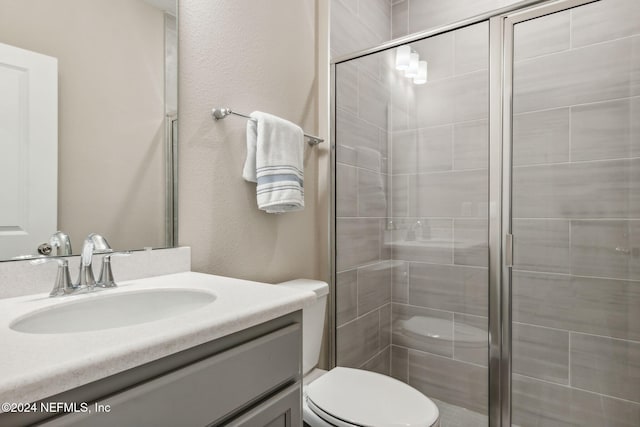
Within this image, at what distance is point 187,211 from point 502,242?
1208mm

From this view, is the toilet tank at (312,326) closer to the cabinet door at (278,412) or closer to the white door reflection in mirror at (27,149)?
the cabinet door at (278,412)

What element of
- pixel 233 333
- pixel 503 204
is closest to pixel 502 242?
pixel 503 204

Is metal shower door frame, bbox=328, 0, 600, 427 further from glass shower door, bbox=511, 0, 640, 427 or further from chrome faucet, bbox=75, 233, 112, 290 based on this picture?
chrome faucet, bbox=75, 233, 112, 290

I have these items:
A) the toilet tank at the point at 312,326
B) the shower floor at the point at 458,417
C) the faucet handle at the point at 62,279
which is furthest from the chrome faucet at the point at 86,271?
the shower floor at the point at 458,417

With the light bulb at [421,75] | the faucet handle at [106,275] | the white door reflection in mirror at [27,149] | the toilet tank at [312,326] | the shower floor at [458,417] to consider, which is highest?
the light bulb at [421,75]

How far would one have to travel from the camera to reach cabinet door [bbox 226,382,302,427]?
27.6 inches

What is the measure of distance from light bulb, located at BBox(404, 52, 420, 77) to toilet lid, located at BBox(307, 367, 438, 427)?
4.49 feet

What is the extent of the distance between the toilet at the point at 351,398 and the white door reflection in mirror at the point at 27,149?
0.83m

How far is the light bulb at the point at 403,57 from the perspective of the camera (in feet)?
5.67

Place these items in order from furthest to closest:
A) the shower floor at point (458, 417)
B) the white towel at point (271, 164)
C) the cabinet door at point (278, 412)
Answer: the shower floor at point (458, 417) < the white towel at point (271, 164) < the cabinet door at point (278, 412)

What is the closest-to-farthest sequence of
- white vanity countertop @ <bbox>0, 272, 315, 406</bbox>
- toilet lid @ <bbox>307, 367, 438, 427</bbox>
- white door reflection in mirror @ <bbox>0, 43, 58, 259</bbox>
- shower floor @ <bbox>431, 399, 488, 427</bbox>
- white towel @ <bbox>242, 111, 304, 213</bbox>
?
white vanity countertop @ <bbox>0, 272, 315, 406</bbox>, white door reflection in mirror @ <bbox>0, 43, 58, 259</bbox>, toilet lid @ <bbox>307, 367, 438, 427</bbox>, white towel @ <bbox>242, 111, 304, 213</bbox>, shower floor @ <bbox>431, 399, 488, 427</bbox>

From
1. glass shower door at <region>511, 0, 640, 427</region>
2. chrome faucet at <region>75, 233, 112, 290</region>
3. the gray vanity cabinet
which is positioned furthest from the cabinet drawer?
glass shower door at <region>511, 0, 640, 427</region>

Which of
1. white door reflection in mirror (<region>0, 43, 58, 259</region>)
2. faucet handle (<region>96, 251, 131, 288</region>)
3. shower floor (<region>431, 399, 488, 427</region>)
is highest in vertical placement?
white door reflection in mirror (<region>0, 43, 58, 259</region>)

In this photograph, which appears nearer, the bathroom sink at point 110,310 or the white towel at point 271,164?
the bathroom sink at point 110,310
